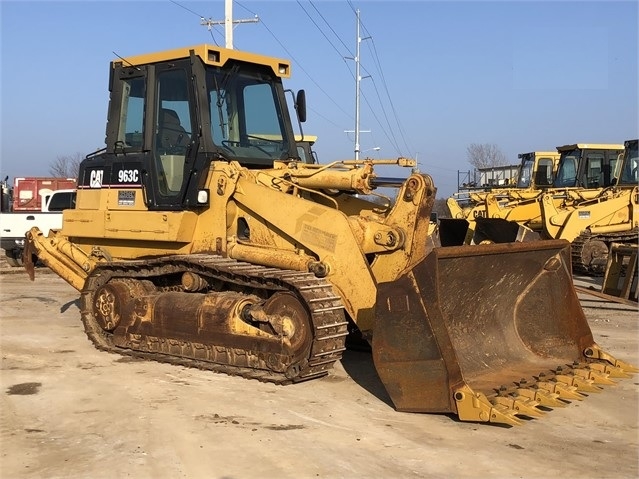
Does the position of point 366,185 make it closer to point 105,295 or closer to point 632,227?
point 105,295

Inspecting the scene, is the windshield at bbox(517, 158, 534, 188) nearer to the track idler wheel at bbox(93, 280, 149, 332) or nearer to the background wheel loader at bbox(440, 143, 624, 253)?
the background wheel loader at bbox(440, 143, 624, 253)

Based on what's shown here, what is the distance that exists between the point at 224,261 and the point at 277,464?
2919 millimetres

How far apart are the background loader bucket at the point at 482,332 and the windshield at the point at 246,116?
2.76 metres

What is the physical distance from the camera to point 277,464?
15.3ft

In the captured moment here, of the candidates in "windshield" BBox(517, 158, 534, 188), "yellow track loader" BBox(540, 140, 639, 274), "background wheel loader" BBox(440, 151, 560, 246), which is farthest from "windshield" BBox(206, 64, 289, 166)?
"windshield" BBox(517, 158, 534, 188)

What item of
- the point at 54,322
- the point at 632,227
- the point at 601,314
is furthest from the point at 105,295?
the point at 632,227

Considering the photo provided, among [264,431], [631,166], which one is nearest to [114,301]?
[264,431]

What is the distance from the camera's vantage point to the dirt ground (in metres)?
4.62

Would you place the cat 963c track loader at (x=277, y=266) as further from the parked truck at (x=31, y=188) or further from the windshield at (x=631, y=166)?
the parked truck at (x=31, y=188)

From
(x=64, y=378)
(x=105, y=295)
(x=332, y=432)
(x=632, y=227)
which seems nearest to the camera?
(x=332, y=432)

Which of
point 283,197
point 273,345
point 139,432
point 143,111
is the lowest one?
point 139,432

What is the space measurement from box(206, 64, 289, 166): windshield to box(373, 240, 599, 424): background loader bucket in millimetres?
2764

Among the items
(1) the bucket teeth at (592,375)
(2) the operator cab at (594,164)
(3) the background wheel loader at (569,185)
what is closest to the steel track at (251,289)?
(1) the bucket teeth at (592,375)

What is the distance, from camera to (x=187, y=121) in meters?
7.69
